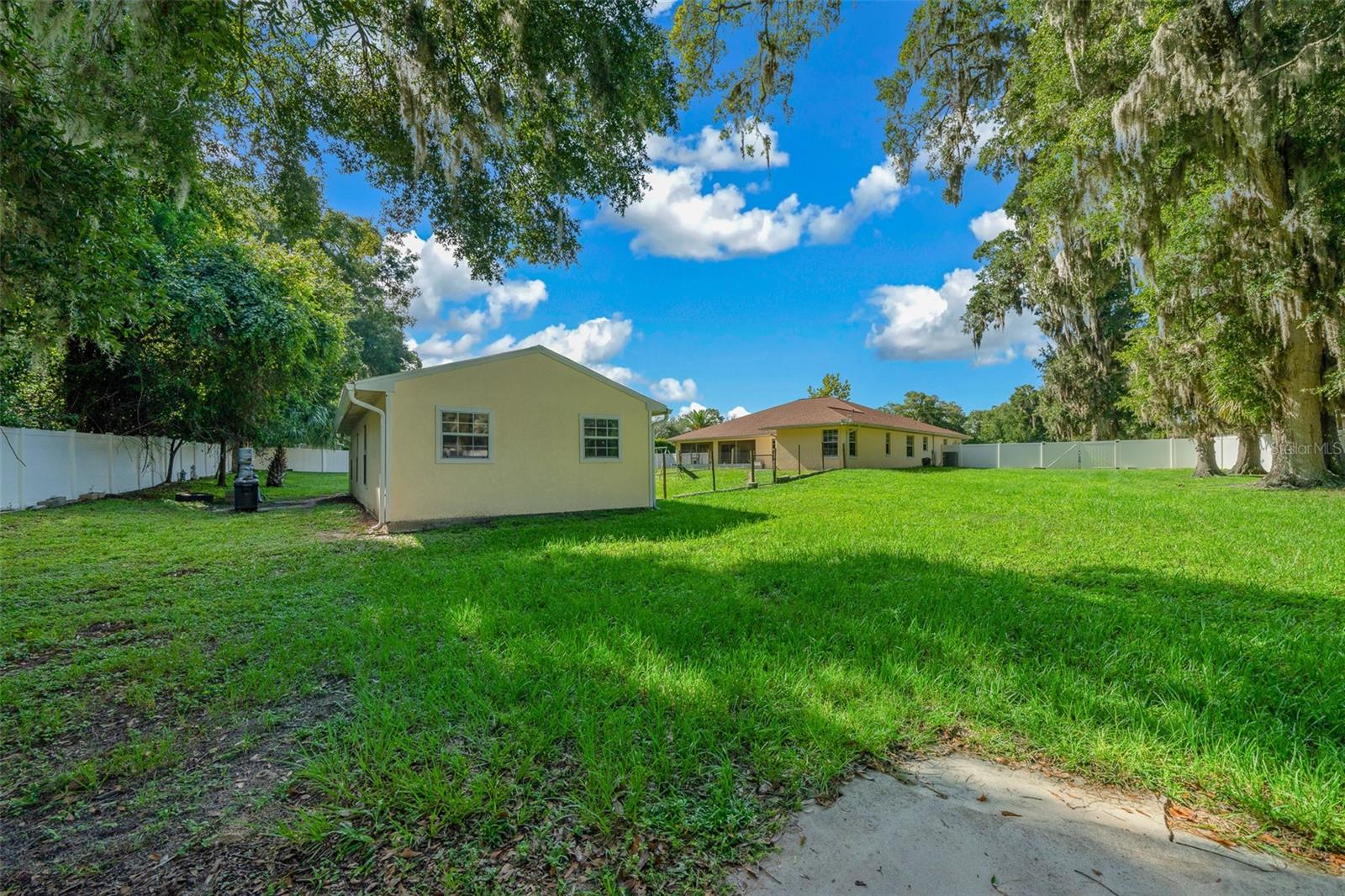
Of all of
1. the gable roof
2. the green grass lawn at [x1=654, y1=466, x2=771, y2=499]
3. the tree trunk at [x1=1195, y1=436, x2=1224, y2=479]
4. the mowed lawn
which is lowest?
the mowed lawn

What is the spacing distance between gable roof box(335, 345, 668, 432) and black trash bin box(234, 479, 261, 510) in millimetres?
2056

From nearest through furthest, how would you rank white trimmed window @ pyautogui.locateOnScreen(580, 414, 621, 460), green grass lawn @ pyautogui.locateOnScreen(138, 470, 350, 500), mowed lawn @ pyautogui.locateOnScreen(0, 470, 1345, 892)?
mowed lawn @ pyautogui.locateOnScreen(0, 470, 1345, 892) < white trimmed window @ pyautogui.locateOnScreen(580, 414, 621, 460) < green grass lawn @ pyautogui.locateOnScreen(138, 470, 350, 500)

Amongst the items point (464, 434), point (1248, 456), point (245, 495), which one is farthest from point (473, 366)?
point (1248, 456)

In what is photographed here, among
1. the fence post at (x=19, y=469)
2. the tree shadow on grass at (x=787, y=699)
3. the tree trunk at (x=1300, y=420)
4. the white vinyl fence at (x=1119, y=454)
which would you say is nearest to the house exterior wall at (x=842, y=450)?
the white vinyl fence at (x=1119, y=454)

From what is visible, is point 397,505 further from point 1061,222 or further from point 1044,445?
point 1044,445

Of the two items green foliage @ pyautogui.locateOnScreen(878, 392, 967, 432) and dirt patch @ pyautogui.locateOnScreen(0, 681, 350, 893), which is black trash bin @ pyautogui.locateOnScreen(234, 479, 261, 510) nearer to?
dirt patch @ pyautogui.locateOnScreen(0, 681, 350, 893)

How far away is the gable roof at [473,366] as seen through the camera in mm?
8258

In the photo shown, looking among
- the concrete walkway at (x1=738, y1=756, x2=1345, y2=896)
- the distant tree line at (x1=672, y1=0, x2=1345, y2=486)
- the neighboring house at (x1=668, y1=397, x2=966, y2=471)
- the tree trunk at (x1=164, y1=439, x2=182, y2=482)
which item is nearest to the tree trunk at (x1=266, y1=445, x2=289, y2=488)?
the tree trunk at (x1=164, y1=439, x2=182, y2=482)

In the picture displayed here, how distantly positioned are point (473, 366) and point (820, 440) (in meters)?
16.7

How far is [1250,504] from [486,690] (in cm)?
1251

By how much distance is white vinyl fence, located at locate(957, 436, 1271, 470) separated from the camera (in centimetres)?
2208

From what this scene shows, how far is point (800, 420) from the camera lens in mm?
22734

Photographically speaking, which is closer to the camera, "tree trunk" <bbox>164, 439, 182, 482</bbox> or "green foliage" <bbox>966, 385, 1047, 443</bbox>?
"tree trunk" <bbox>164, 439, 182, 482</bbox>

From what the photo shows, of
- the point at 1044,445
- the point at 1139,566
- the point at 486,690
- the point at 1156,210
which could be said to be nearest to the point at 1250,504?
the point at 1156,210
